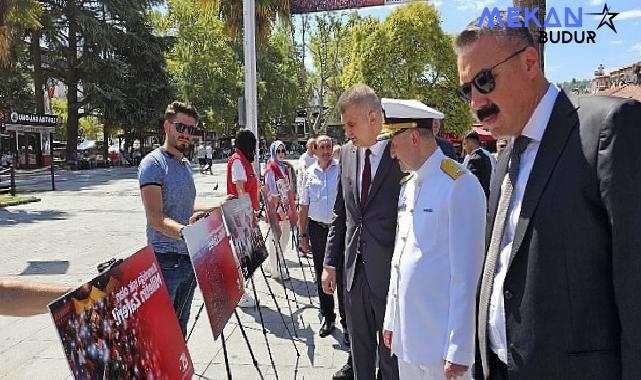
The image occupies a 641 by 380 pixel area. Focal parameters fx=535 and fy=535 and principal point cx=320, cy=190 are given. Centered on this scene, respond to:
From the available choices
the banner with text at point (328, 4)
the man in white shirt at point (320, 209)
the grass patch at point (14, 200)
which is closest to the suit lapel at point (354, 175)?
the man in white shirt at point (320, 209)

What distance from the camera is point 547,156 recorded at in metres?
1.64

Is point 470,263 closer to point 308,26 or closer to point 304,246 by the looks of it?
point 304,246

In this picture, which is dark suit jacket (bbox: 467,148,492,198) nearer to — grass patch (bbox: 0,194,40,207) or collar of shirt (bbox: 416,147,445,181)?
collar of shirt (bbox: 416,147,445,181)

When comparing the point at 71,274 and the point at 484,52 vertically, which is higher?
the point at 484,52

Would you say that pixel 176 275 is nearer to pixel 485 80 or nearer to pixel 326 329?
pixel 326 329

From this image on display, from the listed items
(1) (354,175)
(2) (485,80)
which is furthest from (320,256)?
(2) (485,80)

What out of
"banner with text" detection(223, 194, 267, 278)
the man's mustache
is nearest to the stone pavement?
"banner with text" detection(223, 194, 267, 278)

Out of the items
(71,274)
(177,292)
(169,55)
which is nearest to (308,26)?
(169,55)

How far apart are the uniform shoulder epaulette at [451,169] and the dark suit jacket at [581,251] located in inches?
31.7

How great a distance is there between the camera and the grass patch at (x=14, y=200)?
54.8 ft

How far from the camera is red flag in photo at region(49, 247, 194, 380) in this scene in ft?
5.66

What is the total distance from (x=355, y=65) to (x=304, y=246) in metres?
26.8

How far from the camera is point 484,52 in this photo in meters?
1.81

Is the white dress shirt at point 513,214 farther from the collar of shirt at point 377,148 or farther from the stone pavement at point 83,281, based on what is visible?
the stone pavement at point 83,281
